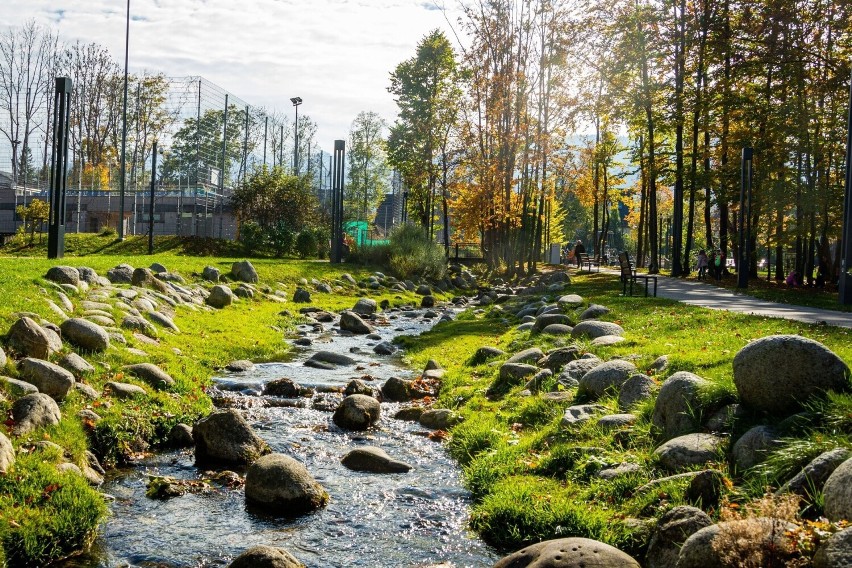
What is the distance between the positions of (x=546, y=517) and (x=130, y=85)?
53103mm

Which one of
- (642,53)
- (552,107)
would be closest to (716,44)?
(642,53)

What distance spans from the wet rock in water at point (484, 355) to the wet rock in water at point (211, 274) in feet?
31.5

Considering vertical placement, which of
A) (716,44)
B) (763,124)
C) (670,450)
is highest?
(716,44)

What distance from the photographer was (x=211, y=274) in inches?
778

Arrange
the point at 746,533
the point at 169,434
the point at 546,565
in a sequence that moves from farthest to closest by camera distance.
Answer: the point at 169,434
the point at 546,565
the point at 746,533

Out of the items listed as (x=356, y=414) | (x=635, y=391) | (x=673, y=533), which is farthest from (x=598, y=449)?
(x=356, y=414)

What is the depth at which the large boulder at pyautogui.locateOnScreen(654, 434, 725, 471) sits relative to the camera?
5.79 metres

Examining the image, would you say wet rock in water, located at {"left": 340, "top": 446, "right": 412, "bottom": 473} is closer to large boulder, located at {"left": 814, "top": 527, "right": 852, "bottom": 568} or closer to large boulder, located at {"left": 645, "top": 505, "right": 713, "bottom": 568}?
large boulder, located at {"left": 645, "top": 505, "right": 713, "bottom": 568}

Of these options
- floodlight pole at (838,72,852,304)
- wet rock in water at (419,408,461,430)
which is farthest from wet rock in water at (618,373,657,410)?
floodlight pole at (838,72,852,304)

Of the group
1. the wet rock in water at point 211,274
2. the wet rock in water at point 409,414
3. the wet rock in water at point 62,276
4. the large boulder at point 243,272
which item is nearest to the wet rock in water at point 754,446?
the wet rock in water at point 409,414

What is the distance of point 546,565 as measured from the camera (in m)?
4.46

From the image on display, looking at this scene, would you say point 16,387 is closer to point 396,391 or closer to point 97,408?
point 97,408

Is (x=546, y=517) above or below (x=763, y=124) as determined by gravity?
below

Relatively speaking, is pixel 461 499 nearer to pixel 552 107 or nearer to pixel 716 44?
pixel 716 44
